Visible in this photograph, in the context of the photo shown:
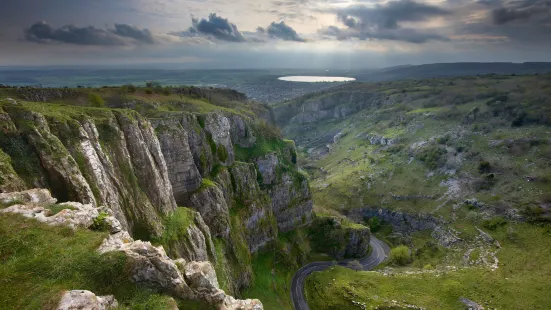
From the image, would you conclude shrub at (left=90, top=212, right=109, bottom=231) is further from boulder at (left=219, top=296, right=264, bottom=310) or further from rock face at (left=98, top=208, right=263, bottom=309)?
boulder at (left=219, top=296, right=264, bottom=310)

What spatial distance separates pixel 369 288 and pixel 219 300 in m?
77.4

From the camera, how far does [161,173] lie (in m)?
55.9

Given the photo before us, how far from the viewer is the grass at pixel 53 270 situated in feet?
64.0

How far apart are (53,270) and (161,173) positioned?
3517 centimetres

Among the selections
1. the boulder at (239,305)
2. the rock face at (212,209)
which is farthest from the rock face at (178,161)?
the boulder at (239,305)

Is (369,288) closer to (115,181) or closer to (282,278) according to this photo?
(282,278)

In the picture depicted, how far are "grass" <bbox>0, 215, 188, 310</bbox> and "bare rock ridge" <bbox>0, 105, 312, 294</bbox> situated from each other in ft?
12.1

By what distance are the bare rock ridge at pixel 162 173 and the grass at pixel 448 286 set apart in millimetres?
25195

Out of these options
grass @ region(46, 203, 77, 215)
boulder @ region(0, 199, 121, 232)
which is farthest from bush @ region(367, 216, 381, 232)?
grass @ region(46, 203, 77, 215)

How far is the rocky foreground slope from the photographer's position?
34.6m

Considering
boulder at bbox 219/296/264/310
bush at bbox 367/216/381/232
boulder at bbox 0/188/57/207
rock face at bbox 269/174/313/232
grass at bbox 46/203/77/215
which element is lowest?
bush at bbox 367/216/381/232

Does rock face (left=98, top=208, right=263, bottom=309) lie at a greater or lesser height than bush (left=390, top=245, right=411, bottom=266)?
greater

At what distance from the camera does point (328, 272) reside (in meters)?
100

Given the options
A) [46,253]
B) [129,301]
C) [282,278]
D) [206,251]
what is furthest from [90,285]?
[282,278]
